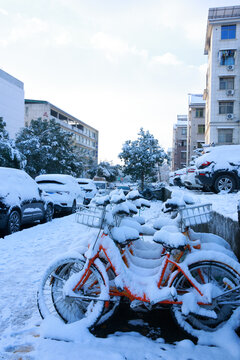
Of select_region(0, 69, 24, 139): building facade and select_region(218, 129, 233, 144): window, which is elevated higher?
select_region(0, 69, 24, 139): building facade

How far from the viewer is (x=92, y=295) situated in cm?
304

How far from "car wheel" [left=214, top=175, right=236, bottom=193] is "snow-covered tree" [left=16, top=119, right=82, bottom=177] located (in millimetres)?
20318

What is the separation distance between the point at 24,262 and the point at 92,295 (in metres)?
2.66

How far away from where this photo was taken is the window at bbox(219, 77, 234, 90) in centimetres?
3141

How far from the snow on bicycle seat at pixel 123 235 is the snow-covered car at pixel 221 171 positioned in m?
7.62

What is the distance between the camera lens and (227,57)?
31.1 metres

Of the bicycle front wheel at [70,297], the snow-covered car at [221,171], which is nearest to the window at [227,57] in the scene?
the snow-covered car at [221,171]

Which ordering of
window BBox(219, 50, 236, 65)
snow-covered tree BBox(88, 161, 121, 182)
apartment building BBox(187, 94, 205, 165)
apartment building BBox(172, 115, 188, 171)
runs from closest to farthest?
window BBox(219, 50, 236, 65) → apartment building BBox(187, 94, 205, 165) → snow-covered tree BBox(88, 161, 121, 182) → apartment building BBox(172, 115, 188, 171)

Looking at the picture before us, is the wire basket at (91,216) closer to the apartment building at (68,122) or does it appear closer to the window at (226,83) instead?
the window at (226,83)

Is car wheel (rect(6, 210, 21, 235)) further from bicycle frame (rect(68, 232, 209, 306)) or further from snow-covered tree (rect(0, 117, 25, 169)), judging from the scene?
snow-covered tree (rect(0, 117, 25, 169))

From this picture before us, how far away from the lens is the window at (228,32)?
101 ft

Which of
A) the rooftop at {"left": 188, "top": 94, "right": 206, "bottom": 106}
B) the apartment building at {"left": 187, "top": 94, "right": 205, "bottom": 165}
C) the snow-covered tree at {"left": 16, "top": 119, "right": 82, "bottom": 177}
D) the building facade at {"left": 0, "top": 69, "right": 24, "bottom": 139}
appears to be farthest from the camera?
the building facade at {"left": 0, "top": 69, "right": 24, "bottom": 139}

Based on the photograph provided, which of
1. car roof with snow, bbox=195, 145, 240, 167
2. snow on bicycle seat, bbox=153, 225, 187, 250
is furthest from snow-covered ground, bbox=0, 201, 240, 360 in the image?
car roof with snow, bbox=195, 145, 240, 167

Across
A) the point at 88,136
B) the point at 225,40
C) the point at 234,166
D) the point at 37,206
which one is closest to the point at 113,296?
the point at 37,206
